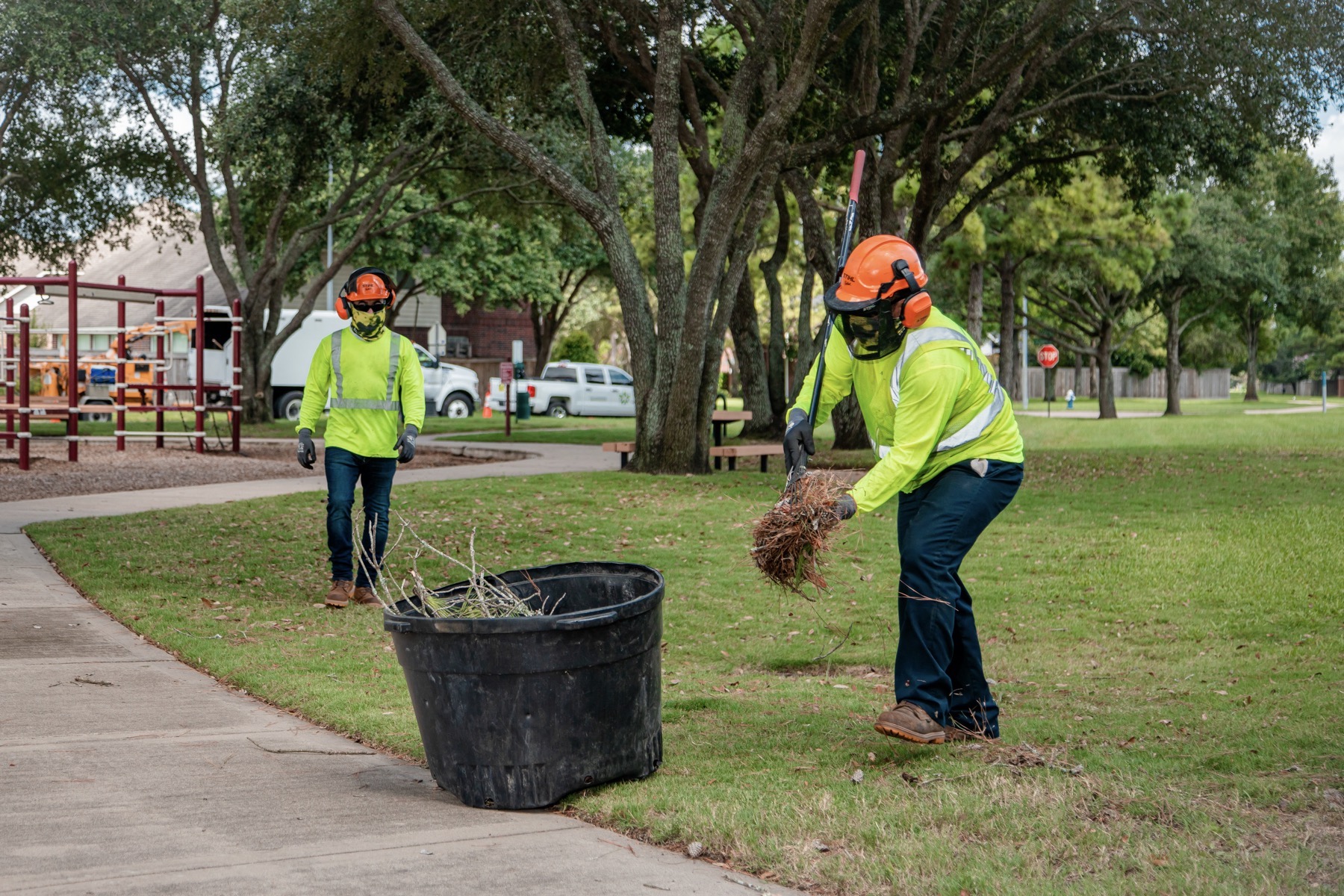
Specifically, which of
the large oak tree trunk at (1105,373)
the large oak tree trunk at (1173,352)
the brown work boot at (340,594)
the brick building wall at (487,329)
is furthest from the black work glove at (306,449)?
the brick building wall at (487,329)

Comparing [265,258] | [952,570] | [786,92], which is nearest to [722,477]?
[786,92]

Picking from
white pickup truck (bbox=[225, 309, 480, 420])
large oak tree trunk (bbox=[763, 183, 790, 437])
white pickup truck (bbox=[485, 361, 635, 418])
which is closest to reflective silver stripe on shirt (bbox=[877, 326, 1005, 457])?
large oak tree trunk (bbox=[763, 183, 790, 437])

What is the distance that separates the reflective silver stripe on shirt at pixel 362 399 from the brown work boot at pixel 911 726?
438cm

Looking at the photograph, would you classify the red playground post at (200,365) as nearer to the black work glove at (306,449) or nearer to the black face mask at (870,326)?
the black work glove at (306,449)

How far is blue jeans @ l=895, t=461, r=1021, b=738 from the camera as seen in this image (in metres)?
5.06

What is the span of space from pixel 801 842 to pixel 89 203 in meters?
28.0

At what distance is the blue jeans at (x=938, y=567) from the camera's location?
506cm

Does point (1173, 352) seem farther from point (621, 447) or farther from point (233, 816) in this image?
point (233, 816)

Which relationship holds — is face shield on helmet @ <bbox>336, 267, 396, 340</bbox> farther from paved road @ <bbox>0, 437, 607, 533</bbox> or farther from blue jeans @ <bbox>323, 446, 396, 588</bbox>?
paved road @ <bbox>0, 437, 607, 533</bbox>

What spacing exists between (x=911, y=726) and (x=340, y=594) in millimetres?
4831

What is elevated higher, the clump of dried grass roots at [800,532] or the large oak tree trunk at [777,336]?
the large oak tree trunk at [777,336]

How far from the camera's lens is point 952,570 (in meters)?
5.14

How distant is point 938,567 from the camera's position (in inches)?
199

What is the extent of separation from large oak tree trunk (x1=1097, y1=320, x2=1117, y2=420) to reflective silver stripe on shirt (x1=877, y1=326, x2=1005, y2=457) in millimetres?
39071
